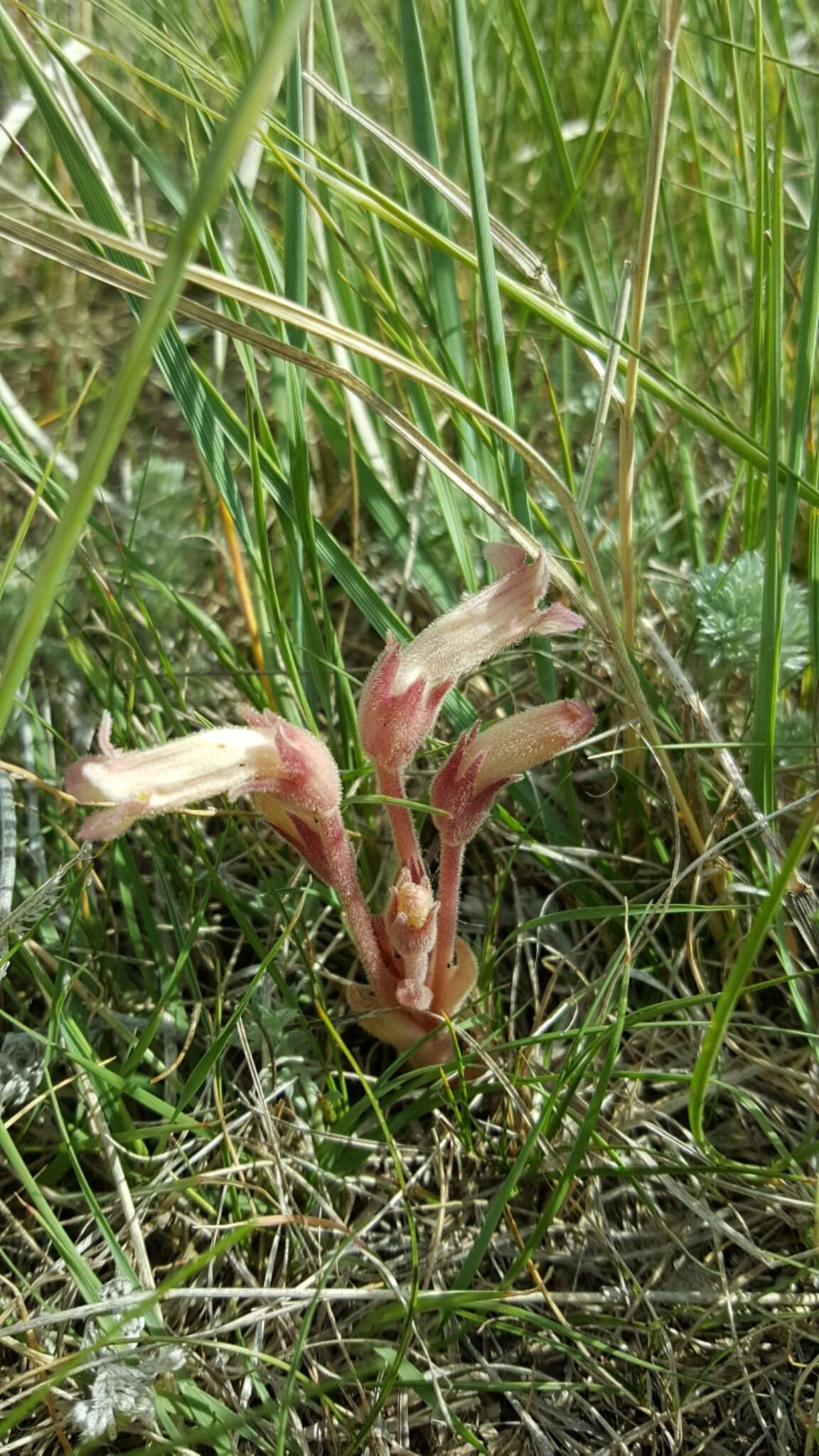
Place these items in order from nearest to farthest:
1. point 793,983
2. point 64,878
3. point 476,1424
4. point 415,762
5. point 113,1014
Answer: point 476,1424
point 793,983
point 113,1014
point 64,878
point 415,762

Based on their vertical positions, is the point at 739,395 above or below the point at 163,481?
below

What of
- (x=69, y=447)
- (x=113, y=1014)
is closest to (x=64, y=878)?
(x=113, y=1014)

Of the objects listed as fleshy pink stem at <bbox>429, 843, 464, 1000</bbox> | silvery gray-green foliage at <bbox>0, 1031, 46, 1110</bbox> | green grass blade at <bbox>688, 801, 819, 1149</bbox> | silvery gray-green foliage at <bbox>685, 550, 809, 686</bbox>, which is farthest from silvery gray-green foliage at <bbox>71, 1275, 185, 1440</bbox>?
silvery gray-green foliage at <bbox>685, 550, 809, 686</bbox>

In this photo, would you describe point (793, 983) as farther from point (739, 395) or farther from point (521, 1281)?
point (739, 395)

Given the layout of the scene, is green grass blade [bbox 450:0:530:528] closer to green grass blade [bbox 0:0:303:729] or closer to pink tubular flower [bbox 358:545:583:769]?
pink tubular flower [bbox 358:545:583:769]

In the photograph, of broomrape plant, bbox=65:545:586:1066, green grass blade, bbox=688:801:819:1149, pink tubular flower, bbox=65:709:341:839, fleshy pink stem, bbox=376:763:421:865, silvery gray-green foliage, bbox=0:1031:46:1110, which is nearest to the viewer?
green grass blade, bbox=688:801:819:1149

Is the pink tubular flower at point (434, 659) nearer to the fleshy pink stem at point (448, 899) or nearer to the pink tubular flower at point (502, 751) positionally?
the pink tubular flower at point (502, 751)

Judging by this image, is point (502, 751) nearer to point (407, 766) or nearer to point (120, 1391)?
point (407, 766)
